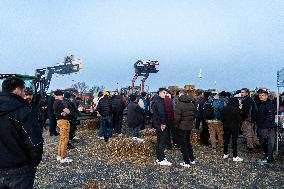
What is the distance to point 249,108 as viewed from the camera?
1248 cm

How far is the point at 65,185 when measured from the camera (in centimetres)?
844

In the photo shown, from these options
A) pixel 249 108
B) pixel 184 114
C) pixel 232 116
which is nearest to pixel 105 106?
pixel 184 114

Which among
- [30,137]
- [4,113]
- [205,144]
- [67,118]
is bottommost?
[205,144]

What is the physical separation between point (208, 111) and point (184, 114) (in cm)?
302

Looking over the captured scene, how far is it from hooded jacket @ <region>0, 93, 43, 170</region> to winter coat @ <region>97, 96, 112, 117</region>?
10.4m

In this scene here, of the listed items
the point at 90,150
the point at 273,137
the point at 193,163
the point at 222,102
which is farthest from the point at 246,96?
the point at 90,150

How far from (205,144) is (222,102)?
2.10 m

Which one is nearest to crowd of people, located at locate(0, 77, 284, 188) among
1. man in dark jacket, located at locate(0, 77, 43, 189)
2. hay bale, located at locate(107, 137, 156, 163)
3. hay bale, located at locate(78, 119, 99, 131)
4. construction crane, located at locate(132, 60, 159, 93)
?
man in dark jacket, located at locate(0, 77, 43, 189)

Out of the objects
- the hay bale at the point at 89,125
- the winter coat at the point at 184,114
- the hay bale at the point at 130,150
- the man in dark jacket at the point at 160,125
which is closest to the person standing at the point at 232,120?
the winter coat at the point at 184,114

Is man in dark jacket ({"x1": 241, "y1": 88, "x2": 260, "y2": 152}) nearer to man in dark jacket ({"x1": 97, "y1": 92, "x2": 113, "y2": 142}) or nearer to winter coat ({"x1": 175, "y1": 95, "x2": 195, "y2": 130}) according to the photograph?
winter coat ({"x1": 175, "y1": 95, "x2": 195, "y2": 130})

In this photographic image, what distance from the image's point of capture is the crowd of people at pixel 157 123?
432 cm

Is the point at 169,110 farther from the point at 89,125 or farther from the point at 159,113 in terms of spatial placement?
the point at 89,125

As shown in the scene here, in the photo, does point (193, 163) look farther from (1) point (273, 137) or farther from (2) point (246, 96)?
(2) point (246, 96)

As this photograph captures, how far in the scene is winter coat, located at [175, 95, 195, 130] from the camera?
1054cm
